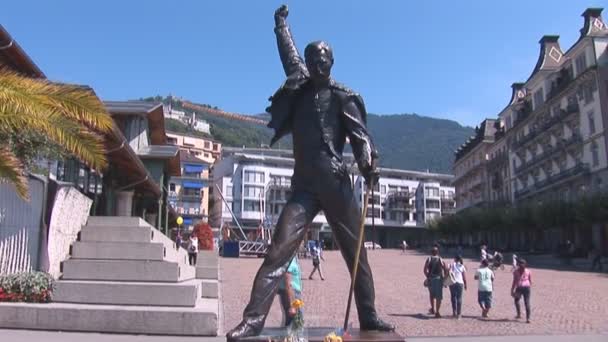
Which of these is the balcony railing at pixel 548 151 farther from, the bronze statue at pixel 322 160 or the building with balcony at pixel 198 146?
the building with balcony at pixel 198 146

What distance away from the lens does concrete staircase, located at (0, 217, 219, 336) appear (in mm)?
10148

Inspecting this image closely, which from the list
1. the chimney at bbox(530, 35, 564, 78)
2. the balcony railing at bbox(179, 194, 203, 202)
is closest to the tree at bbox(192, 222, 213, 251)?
the chimney at bbox(530, 35, 564, 78)

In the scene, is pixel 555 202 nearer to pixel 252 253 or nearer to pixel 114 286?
pixel 252 253

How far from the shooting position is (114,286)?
11102 millimetres

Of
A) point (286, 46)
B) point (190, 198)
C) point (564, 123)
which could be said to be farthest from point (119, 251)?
point (190, 198)

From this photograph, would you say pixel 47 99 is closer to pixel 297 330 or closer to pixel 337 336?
pixel 297 330

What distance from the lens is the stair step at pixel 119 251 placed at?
1210 cm

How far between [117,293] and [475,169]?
75.5 meters

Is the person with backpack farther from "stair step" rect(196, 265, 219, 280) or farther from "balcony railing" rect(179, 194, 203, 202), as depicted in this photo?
"balcony railing" rect(179, 194, 203, 202)

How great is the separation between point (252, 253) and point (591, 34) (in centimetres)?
3423

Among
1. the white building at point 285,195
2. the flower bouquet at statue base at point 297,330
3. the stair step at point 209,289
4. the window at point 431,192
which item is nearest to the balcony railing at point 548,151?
the white building at point 285,195

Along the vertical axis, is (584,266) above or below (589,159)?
below

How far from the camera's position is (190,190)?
84812mm

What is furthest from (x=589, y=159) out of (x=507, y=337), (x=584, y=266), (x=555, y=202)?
(x=507, y=337)
